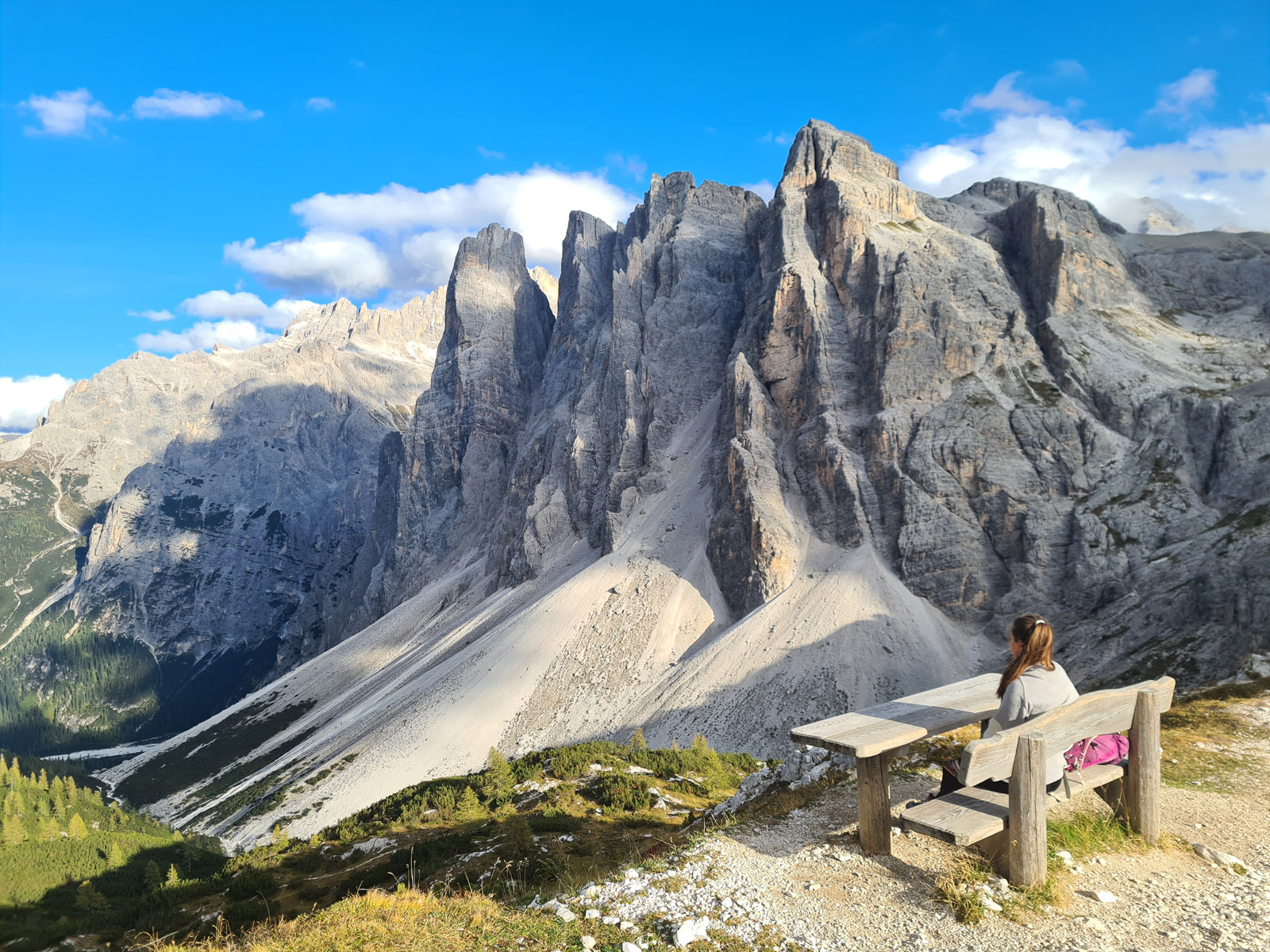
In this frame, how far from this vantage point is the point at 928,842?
8.56 metres

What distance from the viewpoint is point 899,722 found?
28.6 ft

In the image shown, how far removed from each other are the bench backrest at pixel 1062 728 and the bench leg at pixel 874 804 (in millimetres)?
1244

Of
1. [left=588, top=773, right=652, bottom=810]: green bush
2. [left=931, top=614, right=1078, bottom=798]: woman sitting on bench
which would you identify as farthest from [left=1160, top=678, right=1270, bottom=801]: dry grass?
[left=588, top=773, right=652, bottom=810]: green bush

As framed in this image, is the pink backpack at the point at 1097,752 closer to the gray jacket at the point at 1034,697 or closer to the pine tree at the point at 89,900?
the gray jacket at the point at 1034,697

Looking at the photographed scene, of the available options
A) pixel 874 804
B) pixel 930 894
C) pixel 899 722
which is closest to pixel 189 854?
pixel 874 804

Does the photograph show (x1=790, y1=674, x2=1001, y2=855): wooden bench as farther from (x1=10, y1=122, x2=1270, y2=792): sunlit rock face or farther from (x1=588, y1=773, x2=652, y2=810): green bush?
(x1=10, y1=122, x2=1270, y2=792): sunlit rock face

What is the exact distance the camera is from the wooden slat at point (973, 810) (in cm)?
700

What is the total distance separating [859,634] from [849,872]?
196 feet

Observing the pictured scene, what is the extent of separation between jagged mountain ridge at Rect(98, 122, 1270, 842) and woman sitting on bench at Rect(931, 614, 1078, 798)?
44685 mm

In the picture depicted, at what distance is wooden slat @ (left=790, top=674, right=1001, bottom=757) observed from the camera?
315 inches

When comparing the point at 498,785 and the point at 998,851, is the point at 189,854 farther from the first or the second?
the point at 998,851

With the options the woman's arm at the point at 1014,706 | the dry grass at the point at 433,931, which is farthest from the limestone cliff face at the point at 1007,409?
the dry grass at the point at 433,931

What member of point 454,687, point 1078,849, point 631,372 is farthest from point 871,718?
point 631,372

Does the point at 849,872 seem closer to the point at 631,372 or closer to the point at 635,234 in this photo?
the point at 631,372
